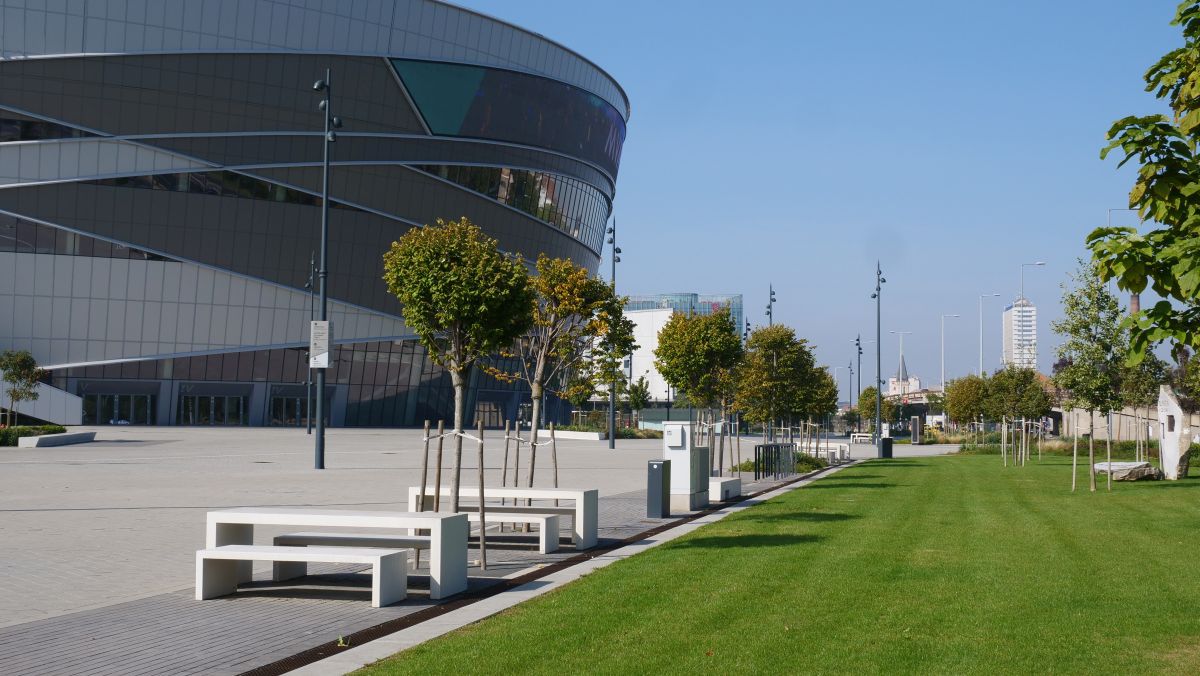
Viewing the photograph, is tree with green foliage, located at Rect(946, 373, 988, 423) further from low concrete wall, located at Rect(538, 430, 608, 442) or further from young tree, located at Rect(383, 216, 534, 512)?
young tree, located at Rect(383, 216, 534, 512)

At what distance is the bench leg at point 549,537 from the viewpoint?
49.5 feet

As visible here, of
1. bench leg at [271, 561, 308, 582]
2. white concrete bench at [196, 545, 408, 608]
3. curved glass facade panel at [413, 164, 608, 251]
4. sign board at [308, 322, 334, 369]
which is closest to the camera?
white concrete bench at [196, 545, 408, 608]

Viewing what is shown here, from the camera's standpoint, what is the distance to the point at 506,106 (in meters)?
77.1

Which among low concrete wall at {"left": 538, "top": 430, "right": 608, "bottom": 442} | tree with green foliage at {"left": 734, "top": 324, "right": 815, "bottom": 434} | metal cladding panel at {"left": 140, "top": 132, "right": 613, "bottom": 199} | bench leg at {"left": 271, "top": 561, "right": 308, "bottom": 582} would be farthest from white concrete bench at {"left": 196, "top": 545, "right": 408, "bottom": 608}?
metal cladding panel at {"left": 140, "top": 132, "right": 613, "bottom": 199}

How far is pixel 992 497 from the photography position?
25.6 m

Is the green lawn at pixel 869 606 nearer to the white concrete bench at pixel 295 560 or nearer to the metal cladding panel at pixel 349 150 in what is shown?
the white concrete bench at pixel 295 560

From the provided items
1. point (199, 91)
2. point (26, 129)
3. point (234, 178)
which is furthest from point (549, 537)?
point (26, 129)

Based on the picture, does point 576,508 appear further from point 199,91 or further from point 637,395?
point 637,395

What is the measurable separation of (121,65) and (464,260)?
57.8m

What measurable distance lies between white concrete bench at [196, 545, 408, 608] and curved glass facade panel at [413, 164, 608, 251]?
63863 millimetres

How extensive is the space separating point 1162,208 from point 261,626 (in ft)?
25.6

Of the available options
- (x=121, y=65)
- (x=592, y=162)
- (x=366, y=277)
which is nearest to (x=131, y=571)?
(x=121, y=65)

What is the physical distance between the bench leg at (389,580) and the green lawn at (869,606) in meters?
1.46

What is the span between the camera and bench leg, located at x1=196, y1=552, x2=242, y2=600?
1123 centimetres
